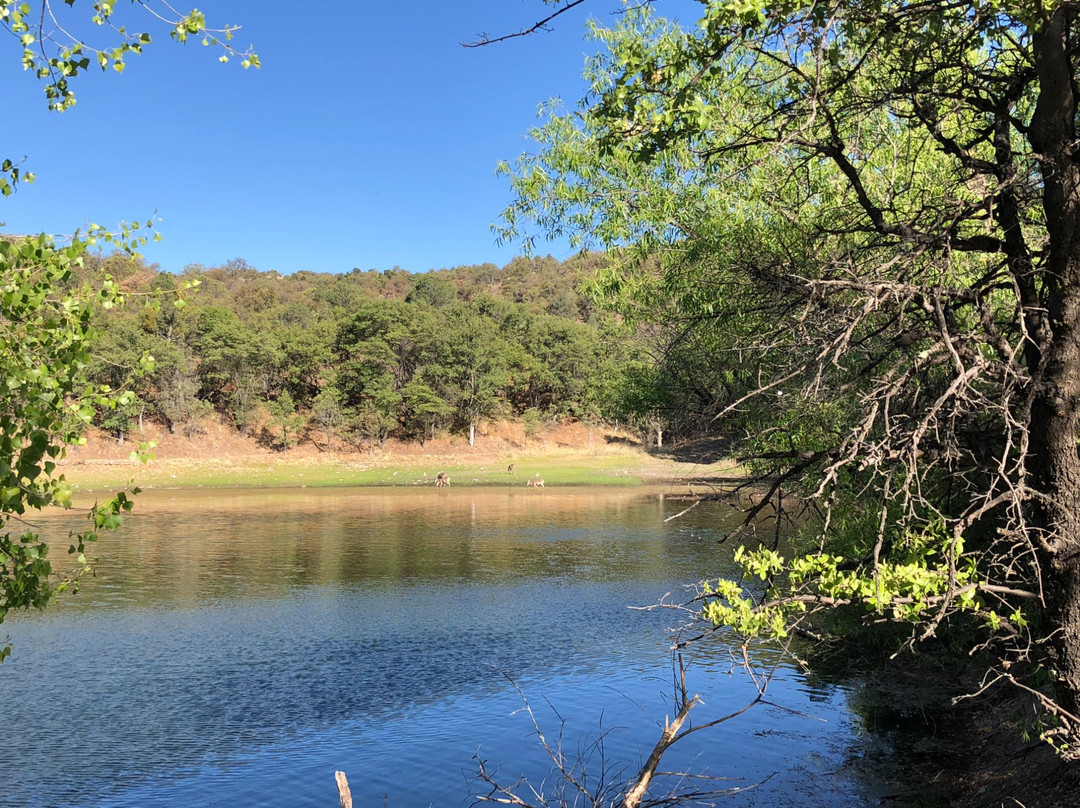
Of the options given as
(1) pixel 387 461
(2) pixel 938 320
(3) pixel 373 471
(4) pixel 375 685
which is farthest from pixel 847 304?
(1) pixel 387 461

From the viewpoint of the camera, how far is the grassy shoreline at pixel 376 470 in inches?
1976

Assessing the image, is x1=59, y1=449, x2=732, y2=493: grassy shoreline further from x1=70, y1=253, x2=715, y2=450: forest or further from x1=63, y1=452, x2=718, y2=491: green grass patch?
x1=70, y1=253, x2=715, y2=450: forest

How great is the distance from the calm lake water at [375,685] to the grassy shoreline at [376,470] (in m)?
23.0

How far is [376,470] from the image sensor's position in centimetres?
5794

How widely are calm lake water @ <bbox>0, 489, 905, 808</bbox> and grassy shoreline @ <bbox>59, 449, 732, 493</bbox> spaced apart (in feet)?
75.5

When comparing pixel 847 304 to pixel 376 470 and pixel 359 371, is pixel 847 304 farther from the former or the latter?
pixel 359 371

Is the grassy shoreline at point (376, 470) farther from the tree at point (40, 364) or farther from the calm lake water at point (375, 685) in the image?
the tree at point (40, 364)

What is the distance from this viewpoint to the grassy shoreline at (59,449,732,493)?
5019 cm

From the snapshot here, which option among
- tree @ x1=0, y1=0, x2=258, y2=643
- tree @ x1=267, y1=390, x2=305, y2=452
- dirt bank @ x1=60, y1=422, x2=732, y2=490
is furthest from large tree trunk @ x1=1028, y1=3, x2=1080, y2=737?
tree @ x1=267, y1=390, x2=305, y2=452

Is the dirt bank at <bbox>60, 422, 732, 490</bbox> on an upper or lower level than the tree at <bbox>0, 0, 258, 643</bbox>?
lower

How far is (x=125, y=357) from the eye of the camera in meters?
56.8

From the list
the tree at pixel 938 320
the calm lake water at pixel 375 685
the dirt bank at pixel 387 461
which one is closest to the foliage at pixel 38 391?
the tree at pixel 938 320

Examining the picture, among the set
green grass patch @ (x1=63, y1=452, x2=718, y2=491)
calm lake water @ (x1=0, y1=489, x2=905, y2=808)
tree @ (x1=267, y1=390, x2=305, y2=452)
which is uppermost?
tree @ (x1=267, y1=390, x2=305, y2=452)

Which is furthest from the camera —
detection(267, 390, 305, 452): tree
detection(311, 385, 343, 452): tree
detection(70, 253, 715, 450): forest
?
detection(311, 385, 343, 452): tree
